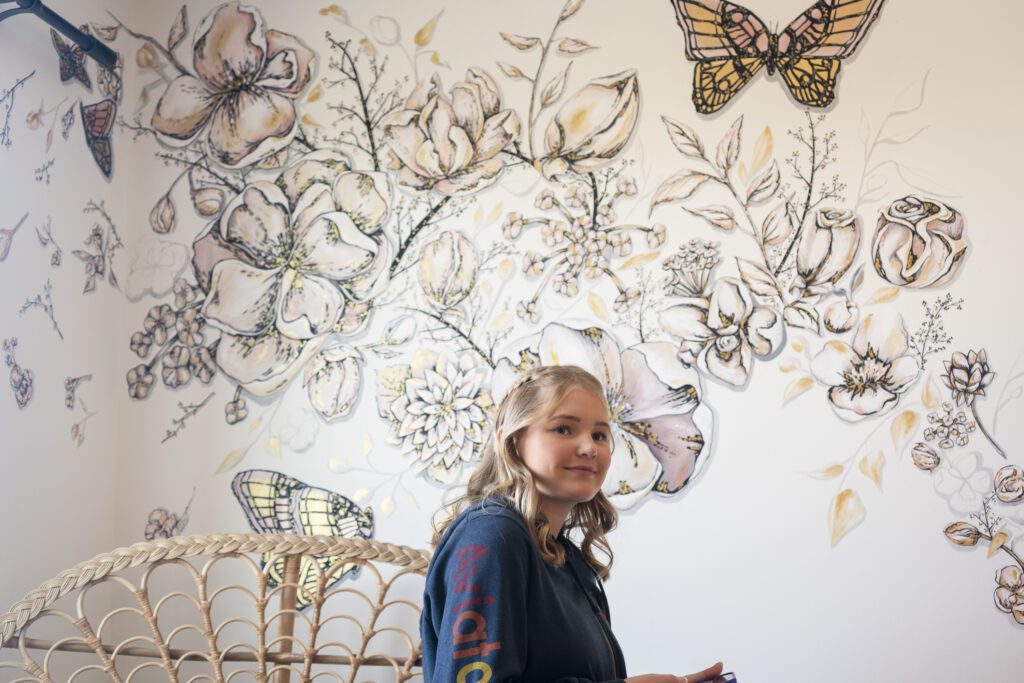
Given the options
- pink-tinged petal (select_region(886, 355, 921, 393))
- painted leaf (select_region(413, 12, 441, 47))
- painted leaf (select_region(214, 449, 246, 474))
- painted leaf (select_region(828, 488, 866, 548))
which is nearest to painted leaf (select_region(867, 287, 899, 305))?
pink-tinged petal (select_region(886, 355, 921, 393))

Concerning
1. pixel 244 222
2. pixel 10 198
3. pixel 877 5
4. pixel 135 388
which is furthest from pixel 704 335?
pixel 10 198

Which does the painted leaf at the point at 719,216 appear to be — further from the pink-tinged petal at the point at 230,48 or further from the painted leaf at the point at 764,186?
the pink-tinged petal at the point at 230,48

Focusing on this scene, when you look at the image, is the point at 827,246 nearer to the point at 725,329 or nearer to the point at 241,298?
the point at 725,329

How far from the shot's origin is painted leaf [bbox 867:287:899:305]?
1.76m

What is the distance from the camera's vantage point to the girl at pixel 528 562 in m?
1.11

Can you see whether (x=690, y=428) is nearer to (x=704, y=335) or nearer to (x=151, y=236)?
(x=704, y=335)

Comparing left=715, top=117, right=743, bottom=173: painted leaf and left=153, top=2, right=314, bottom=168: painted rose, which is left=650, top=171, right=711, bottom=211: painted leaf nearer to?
left=715, top=117, right=743, bottom=173: painted leaf

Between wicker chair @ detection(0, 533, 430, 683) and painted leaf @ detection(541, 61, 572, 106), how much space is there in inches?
37.2

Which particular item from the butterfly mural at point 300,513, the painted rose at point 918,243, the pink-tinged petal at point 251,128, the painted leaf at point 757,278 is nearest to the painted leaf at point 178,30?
the pink-tinged petal at point 251,128

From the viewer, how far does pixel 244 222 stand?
2068mm

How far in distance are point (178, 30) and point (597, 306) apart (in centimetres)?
114

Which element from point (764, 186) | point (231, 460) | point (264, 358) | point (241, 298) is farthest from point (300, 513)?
point (764, 186)

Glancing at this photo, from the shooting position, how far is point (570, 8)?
6.47ft

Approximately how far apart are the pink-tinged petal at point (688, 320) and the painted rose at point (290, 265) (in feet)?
1.98
